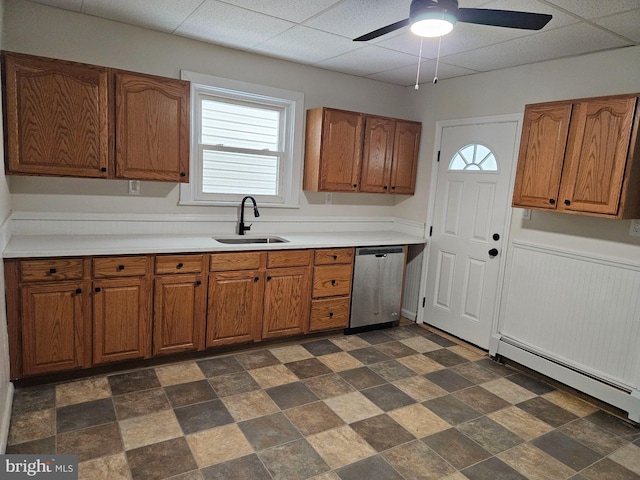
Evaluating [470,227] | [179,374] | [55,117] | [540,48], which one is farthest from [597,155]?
[55,117]

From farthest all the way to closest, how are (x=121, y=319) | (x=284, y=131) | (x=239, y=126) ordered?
(x=284, y=131), (x=239, y=126), (x=121, y=319)

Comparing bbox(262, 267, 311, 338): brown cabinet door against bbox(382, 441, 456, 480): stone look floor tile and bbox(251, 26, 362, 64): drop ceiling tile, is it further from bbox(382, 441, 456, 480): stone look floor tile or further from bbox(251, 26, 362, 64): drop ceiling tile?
bbox(251, 26, 362, 64): drop ceiling tile

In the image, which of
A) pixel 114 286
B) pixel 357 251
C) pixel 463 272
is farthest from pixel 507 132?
pixel 114 286

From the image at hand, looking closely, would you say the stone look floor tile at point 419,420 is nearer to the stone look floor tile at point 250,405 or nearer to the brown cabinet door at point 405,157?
the stone look floor tile at point 250,405

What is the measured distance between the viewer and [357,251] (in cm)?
388

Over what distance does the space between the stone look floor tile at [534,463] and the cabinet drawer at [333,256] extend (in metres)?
1.93

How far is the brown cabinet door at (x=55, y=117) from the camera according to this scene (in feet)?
8.61

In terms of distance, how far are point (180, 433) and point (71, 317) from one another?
1077 millimetres

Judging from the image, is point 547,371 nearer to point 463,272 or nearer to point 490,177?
point 463,272

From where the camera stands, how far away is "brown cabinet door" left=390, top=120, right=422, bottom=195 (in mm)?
4262

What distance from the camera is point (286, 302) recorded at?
3588 mm

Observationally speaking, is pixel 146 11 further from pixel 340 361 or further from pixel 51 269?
pixel 340 361

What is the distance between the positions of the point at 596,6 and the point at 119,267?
126 inches

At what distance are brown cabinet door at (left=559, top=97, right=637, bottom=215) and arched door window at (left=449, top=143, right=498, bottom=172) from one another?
846mm
